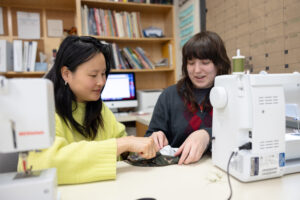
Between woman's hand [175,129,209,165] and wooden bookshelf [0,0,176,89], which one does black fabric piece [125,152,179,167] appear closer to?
woman's hand [175,129,209,165]

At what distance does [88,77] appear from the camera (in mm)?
997

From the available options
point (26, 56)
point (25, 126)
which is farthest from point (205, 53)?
point (26, 56)

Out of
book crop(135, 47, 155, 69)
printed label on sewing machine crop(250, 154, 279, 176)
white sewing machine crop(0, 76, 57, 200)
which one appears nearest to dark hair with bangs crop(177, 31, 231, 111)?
printed label on sewing machine crop(250, 154, 279, 176)

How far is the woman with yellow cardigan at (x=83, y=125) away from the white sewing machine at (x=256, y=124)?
0.29m

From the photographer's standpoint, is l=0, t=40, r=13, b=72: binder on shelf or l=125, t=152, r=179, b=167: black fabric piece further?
l=0, t=40, r=13, b=72: binder on shelf

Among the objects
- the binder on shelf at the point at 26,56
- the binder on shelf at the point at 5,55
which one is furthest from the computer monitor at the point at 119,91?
the binder on shelf at the point at 5,55

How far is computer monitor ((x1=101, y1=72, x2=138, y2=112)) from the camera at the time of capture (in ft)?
8.30

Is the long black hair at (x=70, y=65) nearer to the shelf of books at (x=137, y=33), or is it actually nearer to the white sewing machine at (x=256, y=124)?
the white sewing machine at (x=256, y=124)

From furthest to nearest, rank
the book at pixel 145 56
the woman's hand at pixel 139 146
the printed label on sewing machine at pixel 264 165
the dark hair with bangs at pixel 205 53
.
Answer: the book at pixel 145 56
the dark hair with bangs at pixel 205 53
the woman's hand at pixel 139 146
the printed label on sewing machine at pixel 264 165

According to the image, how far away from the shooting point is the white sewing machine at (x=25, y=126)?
1.81 feet

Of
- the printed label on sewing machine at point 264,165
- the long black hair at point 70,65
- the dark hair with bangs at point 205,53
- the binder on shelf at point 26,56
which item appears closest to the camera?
the printed label on sewing machine at point 264,165

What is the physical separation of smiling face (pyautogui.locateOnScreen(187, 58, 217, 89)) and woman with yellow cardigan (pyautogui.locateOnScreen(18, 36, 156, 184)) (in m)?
0.49

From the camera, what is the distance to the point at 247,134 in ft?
2.53

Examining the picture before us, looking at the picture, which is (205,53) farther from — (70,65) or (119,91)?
(119,91)
